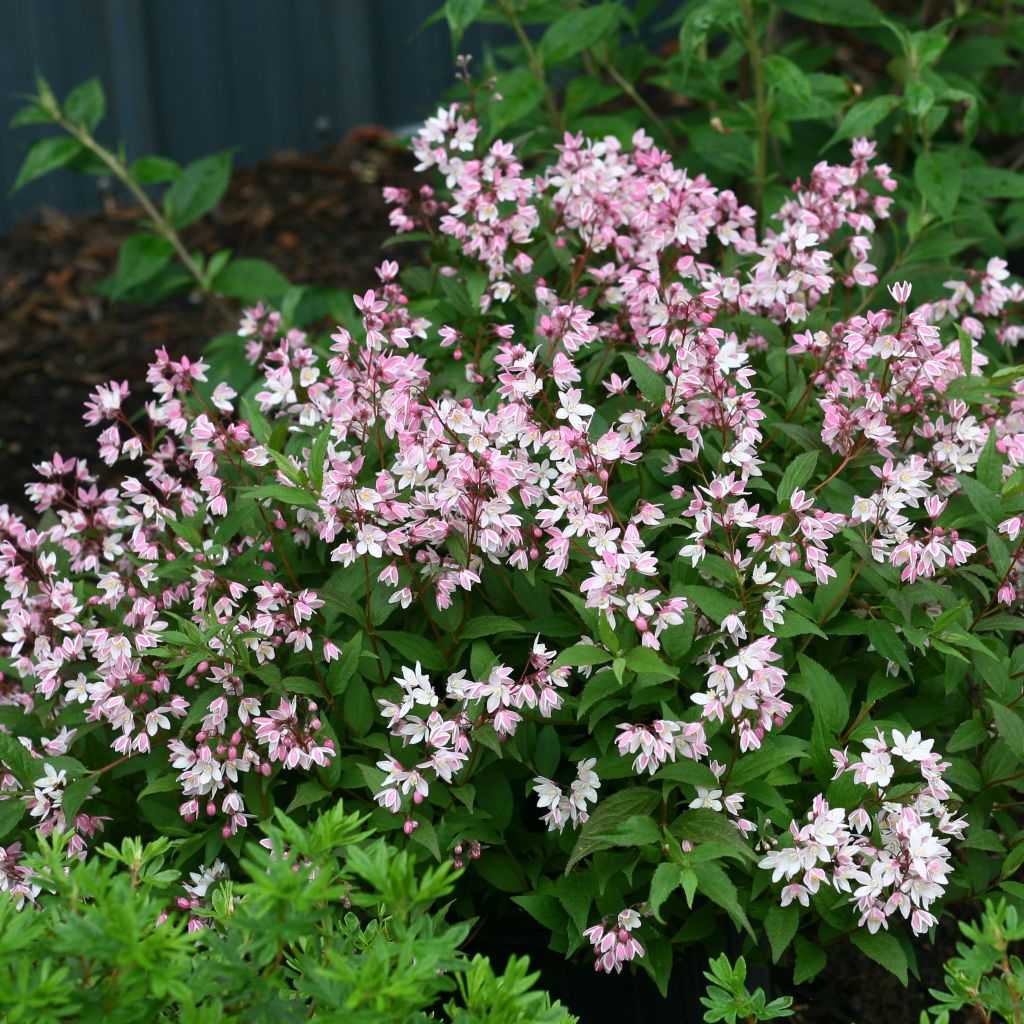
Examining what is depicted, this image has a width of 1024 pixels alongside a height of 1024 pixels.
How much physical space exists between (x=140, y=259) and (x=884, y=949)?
11.3 ft

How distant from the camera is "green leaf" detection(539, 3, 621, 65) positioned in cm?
411

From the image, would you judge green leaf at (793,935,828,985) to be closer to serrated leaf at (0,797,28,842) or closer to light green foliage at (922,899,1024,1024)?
light green foliage at (922,899,1024,1024)

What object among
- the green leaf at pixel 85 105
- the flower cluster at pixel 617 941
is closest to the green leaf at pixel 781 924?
the flower cluster at pixel 617 941

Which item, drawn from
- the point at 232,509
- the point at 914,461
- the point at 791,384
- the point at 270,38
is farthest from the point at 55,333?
the point at 914,461

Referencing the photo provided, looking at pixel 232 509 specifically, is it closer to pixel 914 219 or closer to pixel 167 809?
pixel 167 809

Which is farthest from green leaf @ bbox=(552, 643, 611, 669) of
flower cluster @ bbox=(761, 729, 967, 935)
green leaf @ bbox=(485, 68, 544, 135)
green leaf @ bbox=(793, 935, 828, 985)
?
green leaf @ bbox=(485, 68, 544, 135)

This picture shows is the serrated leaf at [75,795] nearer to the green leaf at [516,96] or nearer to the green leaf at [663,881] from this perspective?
the green leaf at [663,881]

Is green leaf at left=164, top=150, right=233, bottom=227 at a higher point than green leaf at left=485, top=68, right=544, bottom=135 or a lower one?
lower

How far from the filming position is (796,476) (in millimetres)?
2578

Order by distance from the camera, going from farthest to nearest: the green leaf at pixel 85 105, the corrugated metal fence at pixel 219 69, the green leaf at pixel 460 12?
the corrugated metal fence at pixel 219 69, the green leaf at pixel 85 105, the green leaf at pixel 460 12

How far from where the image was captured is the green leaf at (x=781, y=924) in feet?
8.06

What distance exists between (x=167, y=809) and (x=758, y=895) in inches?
44.9

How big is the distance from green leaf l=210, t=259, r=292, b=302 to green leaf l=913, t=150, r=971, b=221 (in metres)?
2.11

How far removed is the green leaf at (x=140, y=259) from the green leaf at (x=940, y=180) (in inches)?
98.6
